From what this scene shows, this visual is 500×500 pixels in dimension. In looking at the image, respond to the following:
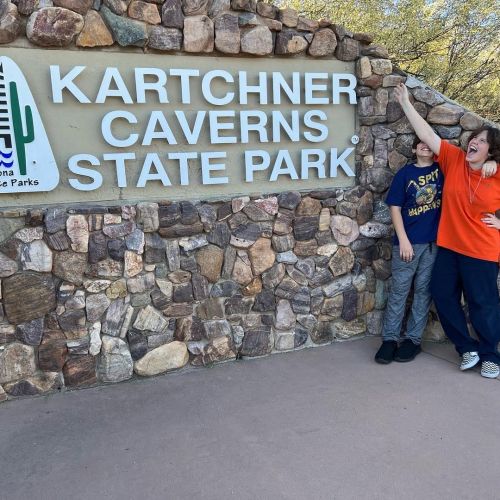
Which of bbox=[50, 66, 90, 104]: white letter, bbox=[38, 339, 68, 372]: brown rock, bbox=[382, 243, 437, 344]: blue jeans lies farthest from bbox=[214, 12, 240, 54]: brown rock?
bbox=[38, 339, 68, 372]: brown rock

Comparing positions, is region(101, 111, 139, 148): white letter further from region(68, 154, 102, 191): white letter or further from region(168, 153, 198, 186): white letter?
region(168, 153, 198, 186): white letter

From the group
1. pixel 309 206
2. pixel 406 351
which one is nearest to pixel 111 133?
pixel 309 206

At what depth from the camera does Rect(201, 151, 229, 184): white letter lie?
310 cm

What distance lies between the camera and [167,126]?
2.97m

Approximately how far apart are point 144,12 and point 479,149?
2.21 m

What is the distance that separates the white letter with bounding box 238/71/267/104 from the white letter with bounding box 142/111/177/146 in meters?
0.53

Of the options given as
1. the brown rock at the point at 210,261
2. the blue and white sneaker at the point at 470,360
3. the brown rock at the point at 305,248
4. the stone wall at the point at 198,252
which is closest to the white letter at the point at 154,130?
the stone wall at the point at 198,252

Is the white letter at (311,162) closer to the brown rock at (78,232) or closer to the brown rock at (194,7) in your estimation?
the brown rock at (194,7)

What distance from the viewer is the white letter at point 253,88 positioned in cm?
310

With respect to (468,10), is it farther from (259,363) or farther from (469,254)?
(259,363)

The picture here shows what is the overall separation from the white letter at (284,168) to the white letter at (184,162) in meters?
0.56

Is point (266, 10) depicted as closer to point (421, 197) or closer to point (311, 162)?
point (311, 162)

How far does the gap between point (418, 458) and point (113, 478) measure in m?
1.41

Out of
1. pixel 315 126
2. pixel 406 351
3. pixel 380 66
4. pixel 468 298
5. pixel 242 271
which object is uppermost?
pixel 380 66
